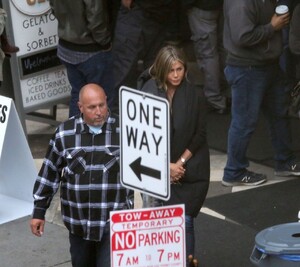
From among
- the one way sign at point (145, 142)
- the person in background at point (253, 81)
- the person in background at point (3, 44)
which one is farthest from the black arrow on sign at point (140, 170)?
the person in background at point (3, 44)

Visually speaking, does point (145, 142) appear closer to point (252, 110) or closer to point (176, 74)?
point (176, 74)

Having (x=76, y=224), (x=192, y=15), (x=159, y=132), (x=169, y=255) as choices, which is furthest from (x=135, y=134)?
(x=192, y=15)

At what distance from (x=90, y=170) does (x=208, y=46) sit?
4.61m

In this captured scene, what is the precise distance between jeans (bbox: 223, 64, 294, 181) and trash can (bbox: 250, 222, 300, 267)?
2.73 m

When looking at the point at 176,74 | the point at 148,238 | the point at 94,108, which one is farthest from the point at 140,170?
the point at 176,74

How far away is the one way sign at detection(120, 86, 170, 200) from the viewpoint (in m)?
5.39

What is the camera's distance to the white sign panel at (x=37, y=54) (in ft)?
33.8

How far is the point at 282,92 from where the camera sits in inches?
355

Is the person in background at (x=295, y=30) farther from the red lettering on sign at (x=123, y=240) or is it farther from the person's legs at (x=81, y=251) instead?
the red lettering on sign at (x=123, y=240)

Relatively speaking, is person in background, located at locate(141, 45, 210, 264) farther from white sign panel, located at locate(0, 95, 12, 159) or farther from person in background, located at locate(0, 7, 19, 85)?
person in background, located at locate(0, 7, 19, 85)

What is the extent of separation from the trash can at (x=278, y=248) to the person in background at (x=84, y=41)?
4.04 metres

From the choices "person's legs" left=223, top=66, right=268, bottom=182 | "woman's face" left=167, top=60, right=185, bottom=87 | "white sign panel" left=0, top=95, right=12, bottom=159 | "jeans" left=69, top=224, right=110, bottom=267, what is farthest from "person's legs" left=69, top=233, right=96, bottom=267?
"person's legs" left=223, top=66, right=268, bottom=182

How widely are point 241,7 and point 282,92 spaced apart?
3.17ft

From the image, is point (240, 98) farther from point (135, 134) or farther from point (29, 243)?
point (135, 134)
